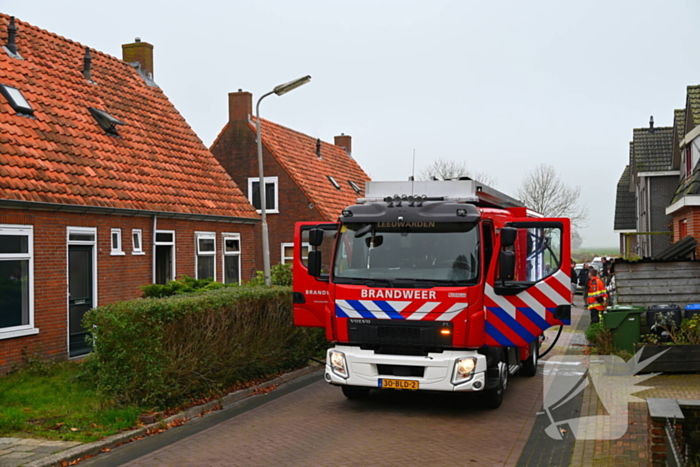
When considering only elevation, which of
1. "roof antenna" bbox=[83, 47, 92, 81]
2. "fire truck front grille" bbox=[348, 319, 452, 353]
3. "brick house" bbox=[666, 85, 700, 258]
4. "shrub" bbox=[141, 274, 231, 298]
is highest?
"roof antenna" bbox=[83, 47, 92, 81]

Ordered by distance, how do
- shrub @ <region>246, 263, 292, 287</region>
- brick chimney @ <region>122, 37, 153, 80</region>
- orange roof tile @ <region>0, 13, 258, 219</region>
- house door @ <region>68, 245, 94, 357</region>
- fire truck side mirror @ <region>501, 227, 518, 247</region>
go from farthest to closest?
brick chimney @ <region>122, 37, 153, 80</region> < shrub @ <region>246, 263, 292, 287</region> < house door @ <region>68, 245, 94, 357</region> < orange roof tile @ <region>0, 13, 258, 219</region> < fire truck side mirror @ <region>501, 227, 518, 247</region>

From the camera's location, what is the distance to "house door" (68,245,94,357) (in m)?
14.0

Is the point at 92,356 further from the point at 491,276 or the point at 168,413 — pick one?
the point at 491,276

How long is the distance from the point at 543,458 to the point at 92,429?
17.0 ft

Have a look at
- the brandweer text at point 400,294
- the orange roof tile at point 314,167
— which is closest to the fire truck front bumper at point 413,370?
the brandweer text at point 400,294

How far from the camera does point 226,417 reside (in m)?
9.84

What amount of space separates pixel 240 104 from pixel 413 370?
2374 centimetres

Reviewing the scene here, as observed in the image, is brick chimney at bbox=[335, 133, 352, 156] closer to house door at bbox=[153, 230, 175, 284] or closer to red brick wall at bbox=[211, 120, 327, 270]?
red brick wall at bbox=[211, 120, 327, 270]

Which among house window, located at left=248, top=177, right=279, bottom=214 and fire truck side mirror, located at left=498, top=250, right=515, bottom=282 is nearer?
fire truck side mirror, located at left=498, top=250, right=515, bottom=282

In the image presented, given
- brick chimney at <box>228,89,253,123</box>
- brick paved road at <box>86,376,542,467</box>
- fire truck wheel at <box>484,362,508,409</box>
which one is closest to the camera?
brick paved road at <box>86,376,542,467</box>

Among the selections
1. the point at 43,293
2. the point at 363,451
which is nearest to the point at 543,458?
the point at 363,451

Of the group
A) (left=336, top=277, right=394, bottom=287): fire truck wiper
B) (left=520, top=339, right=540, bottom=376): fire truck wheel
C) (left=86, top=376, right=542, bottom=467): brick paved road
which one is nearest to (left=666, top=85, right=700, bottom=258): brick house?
(left=520, top=339, right=540, bottom=376): fire truck wheel

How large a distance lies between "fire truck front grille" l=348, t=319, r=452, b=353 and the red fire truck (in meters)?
0.01
